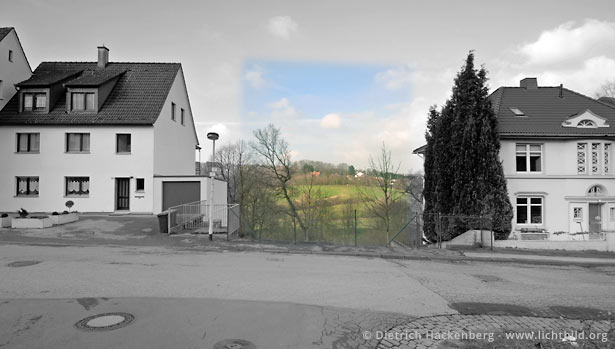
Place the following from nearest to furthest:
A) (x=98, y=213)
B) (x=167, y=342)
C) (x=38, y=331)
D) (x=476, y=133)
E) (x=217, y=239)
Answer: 1. (x=167, y=342)
2. (x=38, y=331)
3. (x=217, y=239)
4. (x=476, y=133)
5. (x=98, y=213)

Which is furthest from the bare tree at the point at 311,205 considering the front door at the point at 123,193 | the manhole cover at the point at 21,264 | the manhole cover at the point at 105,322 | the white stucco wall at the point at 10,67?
the manhole cover at the point at 105,322

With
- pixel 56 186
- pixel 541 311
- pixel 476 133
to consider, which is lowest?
pixel 541 311

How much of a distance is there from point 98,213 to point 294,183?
25729 millimetres

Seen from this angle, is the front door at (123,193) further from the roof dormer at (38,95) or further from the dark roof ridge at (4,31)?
the dark roof ridge at (4,31)

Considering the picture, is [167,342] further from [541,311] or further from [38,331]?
[541,311]

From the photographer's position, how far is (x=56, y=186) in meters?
22.9

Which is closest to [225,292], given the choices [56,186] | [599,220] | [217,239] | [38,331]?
[38,331]

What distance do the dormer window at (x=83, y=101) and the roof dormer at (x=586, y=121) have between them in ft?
97.4

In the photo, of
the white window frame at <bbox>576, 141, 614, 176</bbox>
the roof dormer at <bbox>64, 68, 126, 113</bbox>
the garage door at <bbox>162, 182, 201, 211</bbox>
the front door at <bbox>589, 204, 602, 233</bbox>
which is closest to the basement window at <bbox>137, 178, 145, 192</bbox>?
the garage door at <bbox>162, 182, 201, 211</bbox>

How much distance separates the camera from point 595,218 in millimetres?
21688

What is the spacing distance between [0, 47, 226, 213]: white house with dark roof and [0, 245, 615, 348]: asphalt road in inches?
414

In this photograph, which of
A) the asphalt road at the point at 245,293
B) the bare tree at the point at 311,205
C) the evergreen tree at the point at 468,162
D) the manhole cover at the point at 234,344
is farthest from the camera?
the bare tree at the point at 311,205

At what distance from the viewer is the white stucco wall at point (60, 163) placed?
75.0 ft

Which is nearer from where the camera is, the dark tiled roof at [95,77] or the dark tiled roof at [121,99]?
the dark tiled roof at [121,99]
